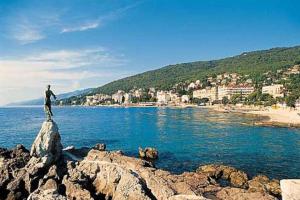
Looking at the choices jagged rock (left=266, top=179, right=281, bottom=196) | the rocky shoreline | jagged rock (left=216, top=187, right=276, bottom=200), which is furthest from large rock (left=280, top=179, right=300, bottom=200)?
jagged rock (left=266, top=179, right=281, bottom=196)

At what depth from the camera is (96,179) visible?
71.0 feet

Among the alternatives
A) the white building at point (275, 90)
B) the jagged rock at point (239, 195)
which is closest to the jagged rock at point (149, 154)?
the jagged rock at point (239, 195)

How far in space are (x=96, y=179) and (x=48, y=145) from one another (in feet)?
17.2

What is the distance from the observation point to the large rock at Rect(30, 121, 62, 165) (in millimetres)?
24812

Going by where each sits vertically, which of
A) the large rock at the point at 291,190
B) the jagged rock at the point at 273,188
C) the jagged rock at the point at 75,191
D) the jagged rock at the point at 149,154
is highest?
the large rock at the point at 291,190

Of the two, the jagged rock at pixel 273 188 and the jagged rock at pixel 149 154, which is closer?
the jagged rock at pixel 273 188

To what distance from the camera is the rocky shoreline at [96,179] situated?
19250 mm

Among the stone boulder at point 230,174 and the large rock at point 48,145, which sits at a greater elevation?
the large rock at point 48,145

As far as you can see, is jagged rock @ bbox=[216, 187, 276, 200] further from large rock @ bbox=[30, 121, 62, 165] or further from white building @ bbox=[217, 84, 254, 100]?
white building @ bbox=[217, 84, 254, 100]

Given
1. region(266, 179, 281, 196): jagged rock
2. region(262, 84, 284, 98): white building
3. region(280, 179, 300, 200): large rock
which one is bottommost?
region(266, 179, 281, 196): jagged rock

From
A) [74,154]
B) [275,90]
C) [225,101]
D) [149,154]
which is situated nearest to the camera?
[74,154]

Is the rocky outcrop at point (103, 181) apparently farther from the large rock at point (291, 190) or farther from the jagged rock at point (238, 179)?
the large rock at point (291, 190)

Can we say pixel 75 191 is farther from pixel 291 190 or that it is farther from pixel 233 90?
pixel 233 90

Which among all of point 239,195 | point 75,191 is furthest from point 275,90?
point 75,191
